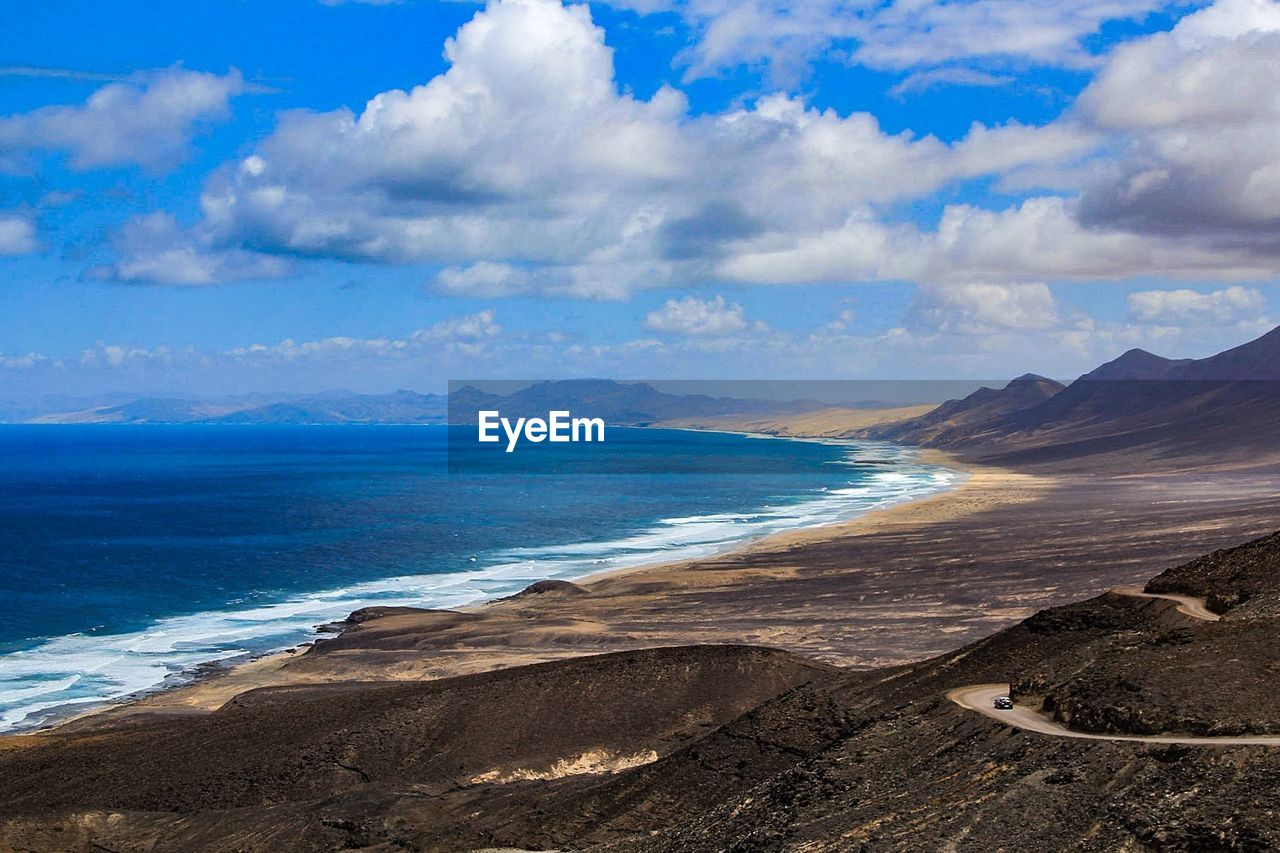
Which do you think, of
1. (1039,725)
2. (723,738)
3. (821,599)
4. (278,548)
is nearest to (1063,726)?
(1039,725)

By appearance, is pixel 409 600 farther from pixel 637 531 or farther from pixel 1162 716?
pixel 1162 716

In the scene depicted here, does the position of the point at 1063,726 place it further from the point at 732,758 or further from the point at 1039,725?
the point at 732,758

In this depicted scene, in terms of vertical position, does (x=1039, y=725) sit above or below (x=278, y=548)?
above

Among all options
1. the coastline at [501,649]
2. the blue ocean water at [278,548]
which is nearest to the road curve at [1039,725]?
the coastline at [501,649]

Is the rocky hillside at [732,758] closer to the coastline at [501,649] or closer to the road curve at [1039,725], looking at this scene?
the road curve at [1039,725]

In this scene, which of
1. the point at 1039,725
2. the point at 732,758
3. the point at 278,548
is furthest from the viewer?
the point at 278,548

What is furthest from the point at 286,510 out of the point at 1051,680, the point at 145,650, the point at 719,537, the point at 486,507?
the point at 1051,680

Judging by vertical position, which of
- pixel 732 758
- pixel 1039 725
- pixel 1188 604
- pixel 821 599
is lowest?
pixel 821 599

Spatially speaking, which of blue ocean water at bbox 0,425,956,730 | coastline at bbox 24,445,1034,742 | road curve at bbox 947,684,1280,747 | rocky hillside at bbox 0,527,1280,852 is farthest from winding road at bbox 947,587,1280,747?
blue ocean water at bbox 0,425,956,730
